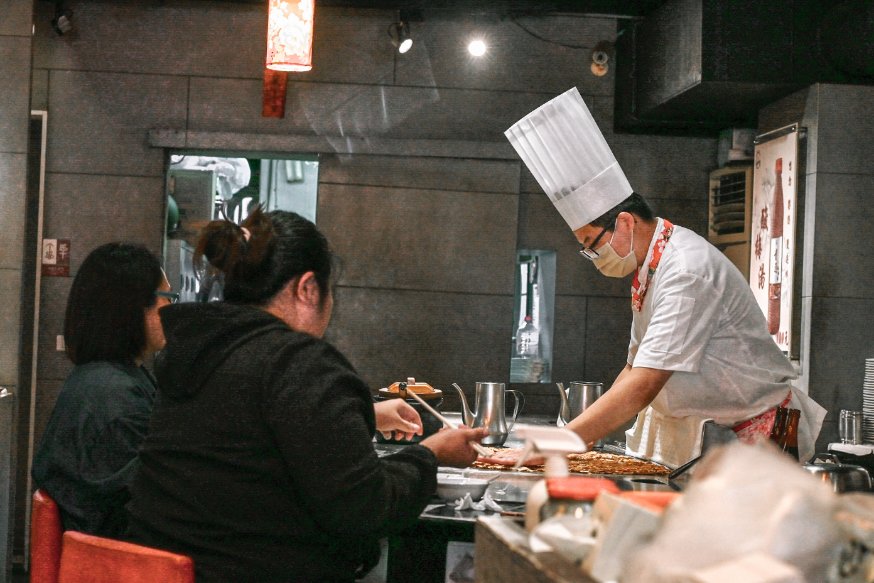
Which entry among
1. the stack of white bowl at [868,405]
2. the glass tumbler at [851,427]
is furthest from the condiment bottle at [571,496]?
the stack of white bowl at [868,405]

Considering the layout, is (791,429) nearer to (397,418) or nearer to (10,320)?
(397,418)

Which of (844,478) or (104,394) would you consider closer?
(844,478)

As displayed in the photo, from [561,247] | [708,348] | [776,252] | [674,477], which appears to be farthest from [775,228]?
[674,477]

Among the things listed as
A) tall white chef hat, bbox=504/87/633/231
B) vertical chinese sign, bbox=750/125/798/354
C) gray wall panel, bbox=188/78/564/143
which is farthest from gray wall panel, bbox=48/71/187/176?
vertical chinese sign, bbox=750/125/798/354

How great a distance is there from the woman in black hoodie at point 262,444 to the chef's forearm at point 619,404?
90 cm

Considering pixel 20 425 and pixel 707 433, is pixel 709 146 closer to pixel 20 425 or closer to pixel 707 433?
pixel 707 433

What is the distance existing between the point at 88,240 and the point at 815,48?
3.59 meters

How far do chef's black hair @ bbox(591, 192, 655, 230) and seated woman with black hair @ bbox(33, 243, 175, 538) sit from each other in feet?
4.14

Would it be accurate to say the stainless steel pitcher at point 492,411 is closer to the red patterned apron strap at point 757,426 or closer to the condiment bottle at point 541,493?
the red patterned apron strap at point 757,426

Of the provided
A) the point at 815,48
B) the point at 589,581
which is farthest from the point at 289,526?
the point at 815,48

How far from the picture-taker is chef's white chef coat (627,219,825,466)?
254cm

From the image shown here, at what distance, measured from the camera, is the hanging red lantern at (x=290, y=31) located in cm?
362

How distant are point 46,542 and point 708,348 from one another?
5.67 feet

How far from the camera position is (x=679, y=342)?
8.31 ft
